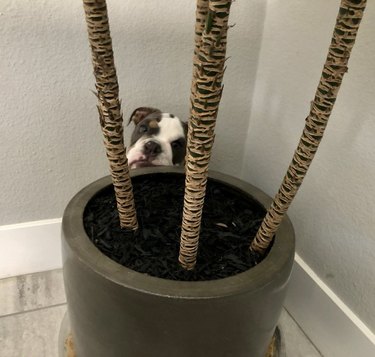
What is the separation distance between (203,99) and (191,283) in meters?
0.24

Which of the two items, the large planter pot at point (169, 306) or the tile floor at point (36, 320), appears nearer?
the large planter pot at point (169, 306)

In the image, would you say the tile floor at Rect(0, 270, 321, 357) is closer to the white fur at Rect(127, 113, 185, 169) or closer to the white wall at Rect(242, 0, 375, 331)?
the white wall at Rect(242, 0, 375, 331)

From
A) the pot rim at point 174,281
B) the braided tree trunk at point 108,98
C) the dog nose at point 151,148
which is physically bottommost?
the dog nose at point 151,148

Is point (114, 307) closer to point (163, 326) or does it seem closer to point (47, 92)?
point (163, 326)

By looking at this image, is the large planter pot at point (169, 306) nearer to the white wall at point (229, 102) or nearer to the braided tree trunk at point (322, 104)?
the braided tree trunk at point (322, 104)

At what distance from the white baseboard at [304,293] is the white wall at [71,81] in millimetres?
50

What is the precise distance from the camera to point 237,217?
26.9 inches

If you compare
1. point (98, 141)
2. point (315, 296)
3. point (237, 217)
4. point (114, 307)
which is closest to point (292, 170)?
point (237, 217)

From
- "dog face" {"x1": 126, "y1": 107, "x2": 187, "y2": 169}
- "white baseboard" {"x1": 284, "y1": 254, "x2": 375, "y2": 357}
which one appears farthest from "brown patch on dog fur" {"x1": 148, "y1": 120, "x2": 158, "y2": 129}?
"white baseboard" {"x1": 284, "y1": 254, "x2": 375, "y2": 357}

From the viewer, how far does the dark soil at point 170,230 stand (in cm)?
57

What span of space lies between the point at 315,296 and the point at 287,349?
148 millimetres

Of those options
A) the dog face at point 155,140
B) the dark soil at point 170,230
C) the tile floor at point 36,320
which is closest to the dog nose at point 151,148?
the dog face at point 155,140

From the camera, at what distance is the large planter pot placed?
0.47 metres

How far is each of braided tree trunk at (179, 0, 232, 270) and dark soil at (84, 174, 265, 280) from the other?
7 cm
